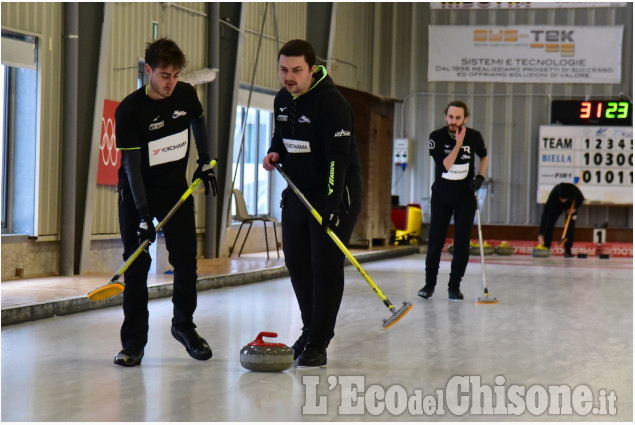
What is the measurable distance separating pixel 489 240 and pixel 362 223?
328cm

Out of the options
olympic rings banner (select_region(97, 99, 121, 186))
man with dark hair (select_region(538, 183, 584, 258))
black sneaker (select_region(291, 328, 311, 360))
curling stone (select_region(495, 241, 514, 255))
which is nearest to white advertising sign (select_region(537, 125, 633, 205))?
man with dark hair (select_region(538, 183, 584, 258))

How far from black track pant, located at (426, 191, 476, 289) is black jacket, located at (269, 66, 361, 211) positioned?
2.78 m

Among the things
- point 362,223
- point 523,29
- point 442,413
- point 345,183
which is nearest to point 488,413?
point 442,413

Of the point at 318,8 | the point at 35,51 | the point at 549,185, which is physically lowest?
the point at 549,185

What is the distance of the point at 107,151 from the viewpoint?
886 cm

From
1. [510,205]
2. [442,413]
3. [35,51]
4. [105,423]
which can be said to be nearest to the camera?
[105,423]

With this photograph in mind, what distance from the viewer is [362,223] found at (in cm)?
1308

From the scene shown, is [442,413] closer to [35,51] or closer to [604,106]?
[35,51]

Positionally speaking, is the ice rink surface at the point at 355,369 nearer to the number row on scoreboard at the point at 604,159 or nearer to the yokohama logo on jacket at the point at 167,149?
the yokohama logo on jacket at the point at 167,149

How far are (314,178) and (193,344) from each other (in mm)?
961

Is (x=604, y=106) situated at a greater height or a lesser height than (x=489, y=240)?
greater

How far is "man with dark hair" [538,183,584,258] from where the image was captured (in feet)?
42.6

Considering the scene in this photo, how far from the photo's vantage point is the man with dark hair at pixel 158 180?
13.3 feet

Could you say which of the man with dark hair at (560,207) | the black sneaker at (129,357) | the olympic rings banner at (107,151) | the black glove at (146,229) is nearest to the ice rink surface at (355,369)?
the black sneaker at (129,357)
